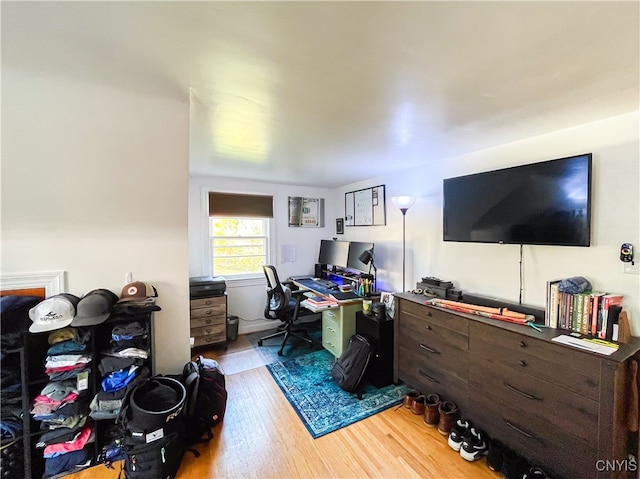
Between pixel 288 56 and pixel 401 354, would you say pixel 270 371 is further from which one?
pixel 288 56

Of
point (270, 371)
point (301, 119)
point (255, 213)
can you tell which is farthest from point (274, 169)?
point (270, 371)

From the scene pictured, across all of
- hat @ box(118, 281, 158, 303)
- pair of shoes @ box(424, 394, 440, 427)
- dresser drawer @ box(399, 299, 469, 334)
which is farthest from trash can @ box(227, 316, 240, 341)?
pair of shoes @ box(424, 394, 440, 427)

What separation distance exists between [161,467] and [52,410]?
661 mm

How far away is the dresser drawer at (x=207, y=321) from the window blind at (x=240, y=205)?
1428 mm

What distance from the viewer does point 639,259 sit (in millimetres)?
1555

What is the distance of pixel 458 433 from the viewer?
1.79 meters

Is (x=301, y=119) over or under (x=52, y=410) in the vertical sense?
over

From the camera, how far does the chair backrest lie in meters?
3.21

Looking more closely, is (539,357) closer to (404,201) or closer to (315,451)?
(315,451)

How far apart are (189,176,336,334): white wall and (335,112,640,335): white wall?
5.19 feet

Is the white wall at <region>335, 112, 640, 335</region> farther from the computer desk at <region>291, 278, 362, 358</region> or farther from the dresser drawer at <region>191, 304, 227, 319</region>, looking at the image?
the dresser drawer at <region>191, 304, 227, 319</region>

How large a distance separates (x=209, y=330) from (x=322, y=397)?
1.73m

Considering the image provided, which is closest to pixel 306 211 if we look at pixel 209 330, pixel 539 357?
pixel 209 330

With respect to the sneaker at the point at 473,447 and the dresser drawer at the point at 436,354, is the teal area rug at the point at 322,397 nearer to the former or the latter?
the dresser drawer at the point at 436,354
